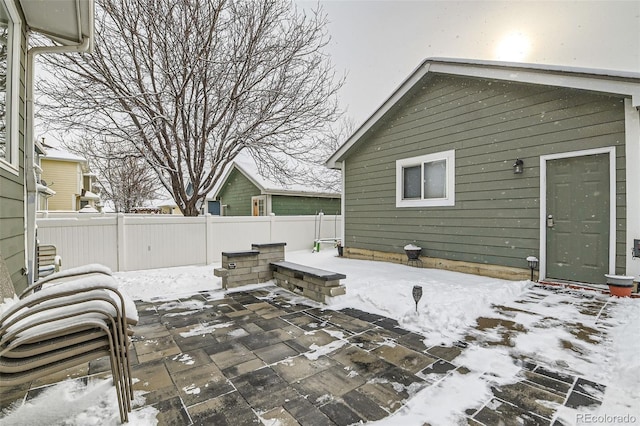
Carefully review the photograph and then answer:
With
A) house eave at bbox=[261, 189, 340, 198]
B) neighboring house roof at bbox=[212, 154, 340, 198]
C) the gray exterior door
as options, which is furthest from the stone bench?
house eave at bbox=[261, 189, 340, 198]

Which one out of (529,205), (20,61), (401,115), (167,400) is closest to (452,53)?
(401,115)

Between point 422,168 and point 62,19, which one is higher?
point 62,19

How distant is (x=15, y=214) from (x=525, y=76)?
268 inches

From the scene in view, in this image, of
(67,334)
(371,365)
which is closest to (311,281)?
(371,365)

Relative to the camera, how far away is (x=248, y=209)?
544 inches

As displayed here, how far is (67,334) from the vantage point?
160 centimetres

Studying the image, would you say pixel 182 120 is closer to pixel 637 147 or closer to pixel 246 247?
pixel 246 247

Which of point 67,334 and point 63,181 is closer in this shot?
point 67,334

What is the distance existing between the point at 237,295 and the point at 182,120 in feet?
19.8

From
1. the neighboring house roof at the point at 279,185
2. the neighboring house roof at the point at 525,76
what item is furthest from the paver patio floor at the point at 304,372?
the neighboring house roof at the point at 279,185

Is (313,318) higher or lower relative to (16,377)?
Result: lower

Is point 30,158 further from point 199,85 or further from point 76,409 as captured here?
point 199,85

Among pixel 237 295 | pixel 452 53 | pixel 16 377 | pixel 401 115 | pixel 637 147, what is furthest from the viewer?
pixel 452 53

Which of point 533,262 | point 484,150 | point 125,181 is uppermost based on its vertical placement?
point 125,181
